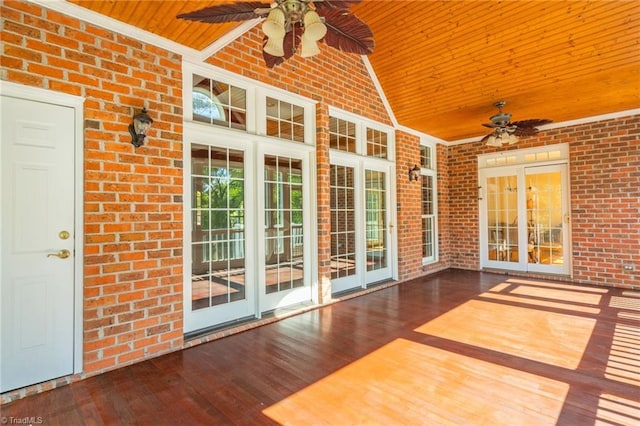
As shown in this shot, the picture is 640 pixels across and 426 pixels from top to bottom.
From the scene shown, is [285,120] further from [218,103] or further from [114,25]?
[114,25]

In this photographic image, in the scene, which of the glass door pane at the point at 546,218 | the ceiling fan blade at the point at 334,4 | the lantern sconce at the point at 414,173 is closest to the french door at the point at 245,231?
the ceiling fan blade at the point at 334,4

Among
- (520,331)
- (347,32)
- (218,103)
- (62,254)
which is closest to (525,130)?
(520,331)

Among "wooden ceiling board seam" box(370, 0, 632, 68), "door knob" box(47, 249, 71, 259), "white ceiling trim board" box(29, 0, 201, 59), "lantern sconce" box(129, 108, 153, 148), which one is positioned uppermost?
"wooden ceiling board seam" box(370, 0, 632, 68)

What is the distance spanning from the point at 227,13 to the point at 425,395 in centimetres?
290

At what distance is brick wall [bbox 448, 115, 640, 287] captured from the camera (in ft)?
17.6

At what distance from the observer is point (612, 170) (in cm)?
554

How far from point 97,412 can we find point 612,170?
7636 millimetres

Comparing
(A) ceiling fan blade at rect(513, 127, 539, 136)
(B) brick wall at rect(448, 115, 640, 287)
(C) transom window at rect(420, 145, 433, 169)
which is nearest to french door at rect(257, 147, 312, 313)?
(A) ceiling fan blade at rect(513, 127, 539, 136)

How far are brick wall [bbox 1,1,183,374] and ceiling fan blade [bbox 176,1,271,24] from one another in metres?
1.22

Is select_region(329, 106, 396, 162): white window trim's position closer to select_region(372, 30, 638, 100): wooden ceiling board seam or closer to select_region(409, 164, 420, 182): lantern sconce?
select_region(409, 164, 420, 182): lantern sconce

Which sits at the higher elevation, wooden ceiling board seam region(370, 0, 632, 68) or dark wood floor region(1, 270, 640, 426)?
wooden ceiling board seam region(370, 0, 632, 68)

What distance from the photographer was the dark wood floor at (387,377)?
2072mm

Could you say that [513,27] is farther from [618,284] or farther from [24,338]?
[24,338]

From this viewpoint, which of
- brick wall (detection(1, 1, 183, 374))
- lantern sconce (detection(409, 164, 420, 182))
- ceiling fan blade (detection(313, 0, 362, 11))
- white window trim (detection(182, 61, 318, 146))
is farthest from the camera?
lantern sconce (detection(409, 164, 420, 182))
